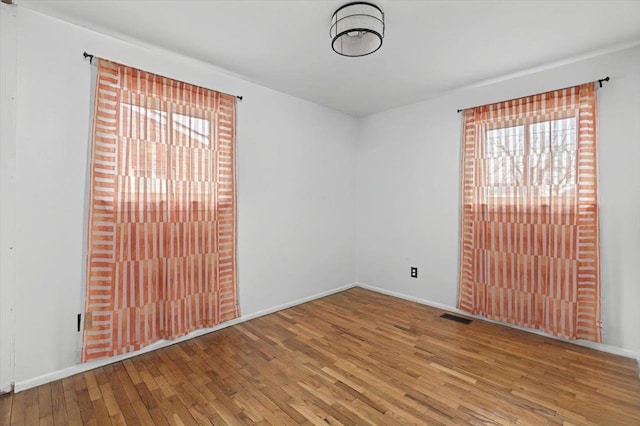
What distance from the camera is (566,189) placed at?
8.94 feet

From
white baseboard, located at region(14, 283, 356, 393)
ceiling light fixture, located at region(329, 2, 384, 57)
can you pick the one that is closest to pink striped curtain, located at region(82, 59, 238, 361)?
white baseboard, located at region(14, 283, 356, 393)

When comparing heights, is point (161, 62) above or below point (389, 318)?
above

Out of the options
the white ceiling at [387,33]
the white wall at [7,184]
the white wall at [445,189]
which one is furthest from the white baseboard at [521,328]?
the white wall at [7,184]

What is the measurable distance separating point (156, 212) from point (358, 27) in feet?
7.19

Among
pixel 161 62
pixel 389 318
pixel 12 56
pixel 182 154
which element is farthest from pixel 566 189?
pixel 12 56

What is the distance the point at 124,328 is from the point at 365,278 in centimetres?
315

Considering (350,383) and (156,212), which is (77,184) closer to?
(156,212)

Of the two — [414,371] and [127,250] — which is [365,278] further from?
[127,250]

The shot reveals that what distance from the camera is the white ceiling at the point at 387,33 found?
6.70ft

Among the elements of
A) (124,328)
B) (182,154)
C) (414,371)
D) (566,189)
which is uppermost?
(182,154)

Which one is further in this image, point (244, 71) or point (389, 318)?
point (389, 318)

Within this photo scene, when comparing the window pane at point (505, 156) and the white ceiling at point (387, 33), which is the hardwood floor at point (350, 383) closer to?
the window pane at point (505, 156)

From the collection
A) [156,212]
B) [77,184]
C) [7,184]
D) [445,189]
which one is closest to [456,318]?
[445,189]

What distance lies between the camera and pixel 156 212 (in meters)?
2.56
